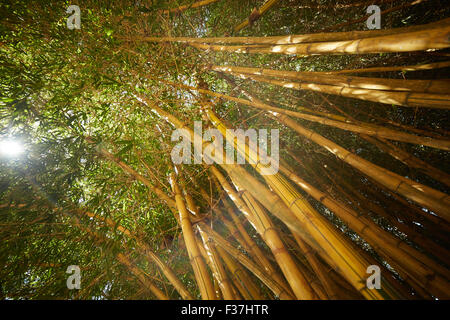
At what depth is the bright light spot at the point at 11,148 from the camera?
2.08m

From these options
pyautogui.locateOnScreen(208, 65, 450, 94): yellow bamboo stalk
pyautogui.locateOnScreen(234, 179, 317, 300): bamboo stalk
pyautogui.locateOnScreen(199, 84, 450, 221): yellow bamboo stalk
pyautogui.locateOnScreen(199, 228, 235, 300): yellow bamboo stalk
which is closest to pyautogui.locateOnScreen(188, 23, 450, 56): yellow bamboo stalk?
pyautogui.locateOnScreen(208, 65, 450, 94): yellow bamboo stalk

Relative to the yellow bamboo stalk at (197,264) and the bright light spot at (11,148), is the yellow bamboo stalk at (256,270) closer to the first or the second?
the yellow bamboo stalk at (197,264)

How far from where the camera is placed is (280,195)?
1.22 meters

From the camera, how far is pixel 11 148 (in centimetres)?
211

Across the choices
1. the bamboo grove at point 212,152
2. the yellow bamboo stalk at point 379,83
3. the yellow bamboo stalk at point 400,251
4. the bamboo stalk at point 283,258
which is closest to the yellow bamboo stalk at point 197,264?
the bamboo grove at point 212,152

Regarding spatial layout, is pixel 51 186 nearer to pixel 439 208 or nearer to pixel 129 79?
pixel 129 79

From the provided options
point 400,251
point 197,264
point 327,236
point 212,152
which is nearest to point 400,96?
point 327,236

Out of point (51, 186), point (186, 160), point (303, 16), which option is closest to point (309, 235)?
point (186, 160)

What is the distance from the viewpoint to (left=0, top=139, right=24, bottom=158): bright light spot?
2084mm

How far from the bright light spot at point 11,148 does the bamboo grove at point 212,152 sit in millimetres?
62

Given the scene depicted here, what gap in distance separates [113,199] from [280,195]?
Result: 204cm

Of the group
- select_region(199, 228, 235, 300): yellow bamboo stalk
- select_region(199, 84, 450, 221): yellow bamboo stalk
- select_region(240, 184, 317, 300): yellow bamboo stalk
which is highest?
select_region(199, 84, 450, 221): yellow bamboo stalk

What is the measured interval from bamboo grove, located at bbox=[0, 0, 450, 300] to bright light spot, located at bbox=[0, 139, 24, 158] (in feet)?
0.20

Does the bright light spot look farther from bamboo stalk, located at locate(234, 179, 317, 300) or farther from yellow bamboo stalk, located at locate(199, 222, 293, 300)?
bamboo stalk, located at locate(234, 179, 317, 300)
